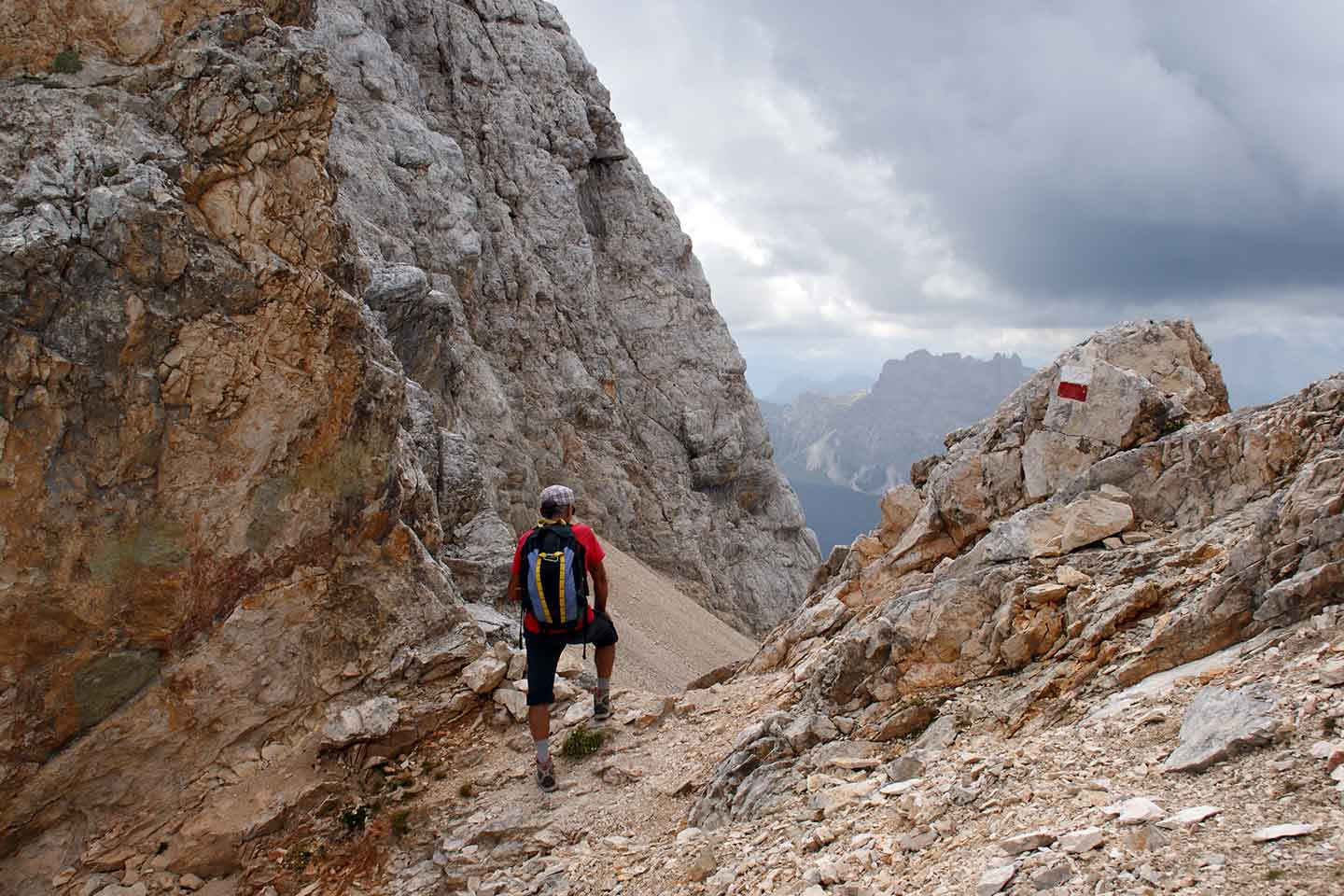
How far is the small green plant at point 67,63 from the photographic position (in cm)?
973

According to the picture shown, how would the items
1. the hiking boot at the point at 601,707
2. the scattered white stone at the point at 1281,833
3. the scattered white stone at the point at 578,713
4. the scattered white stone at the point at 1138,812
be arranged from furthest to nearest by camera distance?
the scattered white stone at the point at 578,713, the hiking boot at the point at 601,707, the scattered white stone at the point at 1138,812, the scattered white stone at the point at 1281,833

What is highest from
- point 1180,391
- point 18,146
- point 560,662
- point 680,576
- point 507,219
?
point 507,219

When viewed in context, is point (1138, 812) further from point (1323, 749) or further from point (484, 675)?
point (484, 675)

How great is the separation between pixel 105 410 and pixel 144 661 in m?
2.90

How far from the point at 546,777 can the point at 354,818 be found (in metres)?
2.26

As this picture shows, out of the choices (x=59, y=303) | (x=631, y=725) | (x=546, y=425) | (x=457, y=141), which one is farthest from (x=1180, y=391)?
(x=457, y=141)

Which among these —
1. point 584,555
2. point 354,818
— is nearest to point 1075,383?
point 584,555

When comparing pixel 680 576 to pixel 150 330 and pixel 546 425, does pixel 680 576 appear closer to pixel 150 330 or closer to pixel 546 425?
pixel 546 425

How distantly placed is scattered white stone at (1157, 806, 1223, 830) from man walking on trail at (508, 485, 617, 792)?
5.58m

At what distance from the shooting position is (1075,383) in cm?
1194

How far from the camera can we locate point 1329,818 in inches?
174

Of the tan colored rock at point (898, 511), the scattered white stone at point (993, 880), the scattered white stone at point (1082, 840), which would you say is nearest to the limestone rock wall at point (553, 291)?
the tan colored rock at point (898, 511)

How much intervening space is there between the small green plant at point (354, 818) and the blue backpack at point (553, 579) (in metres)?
3.04

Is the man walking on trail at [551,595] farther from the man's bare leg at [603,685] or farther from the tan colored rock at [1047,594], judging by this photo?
the tan colored rock at [1047,594]
